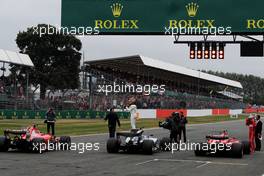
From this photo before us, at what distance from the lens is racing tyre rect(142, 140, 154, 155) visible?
1783 centimetres

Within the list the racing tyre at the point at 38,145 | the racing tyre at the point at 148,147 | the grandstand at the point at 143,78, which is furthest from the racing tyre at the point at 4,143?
the grandstand at the point at 143,78

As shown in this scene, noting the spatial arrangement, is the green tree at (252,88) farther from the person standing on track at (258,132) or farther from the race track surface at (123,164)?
the race track surface at (123,164)

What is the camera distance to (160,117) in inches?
2186

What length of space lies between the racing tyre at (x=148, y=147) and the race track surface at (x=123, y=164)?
0.72ft

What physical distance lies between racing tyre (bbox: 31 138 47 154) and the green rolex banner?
26.1ft

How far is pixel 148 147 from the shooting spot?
58.5ft

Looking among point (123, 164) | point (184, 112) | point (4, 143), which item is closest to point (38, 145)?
point (4, 143)

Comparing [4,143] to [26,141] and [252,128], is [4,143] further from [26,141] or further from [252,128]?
[252,128]

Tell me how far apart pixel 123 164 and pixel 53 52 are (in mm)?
59544

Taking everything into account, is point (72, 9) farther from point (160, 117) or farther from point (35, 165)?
point (160, 117)

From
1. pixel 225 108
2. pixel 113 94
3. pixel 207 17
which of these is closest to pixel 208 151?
pixel 207 17

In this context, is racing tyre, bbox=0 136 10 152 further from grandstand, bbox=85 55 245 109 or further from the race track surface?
grandstand, bbox=85 55 245 109

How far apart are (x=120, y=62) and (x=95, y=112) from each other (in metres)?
8.67

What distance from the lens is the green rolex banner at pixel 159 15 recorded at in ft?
79.2
